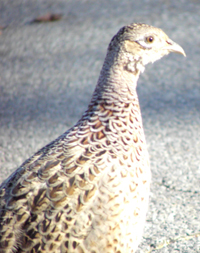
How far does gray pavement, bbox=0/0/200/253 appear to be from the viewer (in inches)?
142

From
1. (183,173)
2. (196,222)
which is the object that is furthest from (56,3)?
(196,222)

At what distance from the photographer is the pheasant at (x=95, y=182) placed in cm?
220

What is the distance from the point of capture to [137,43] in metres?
2.66

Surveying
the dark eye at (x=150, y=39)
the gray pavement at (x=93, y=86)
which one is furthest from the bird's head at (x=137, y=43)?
the gray pavement at (x=93, y=86)

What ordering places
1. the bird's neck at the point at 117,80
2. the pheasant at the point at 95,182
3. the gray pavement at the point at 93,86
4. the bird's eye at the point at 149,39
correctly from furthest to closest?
the gray pavement at the point at 93,86 < the bird's eye at the point at 149,39 < the bird's neck at the point at 117,80 < the pheasant at the point at 95,182

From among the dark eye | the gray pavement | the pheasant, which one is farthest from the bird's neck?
the gray pavement

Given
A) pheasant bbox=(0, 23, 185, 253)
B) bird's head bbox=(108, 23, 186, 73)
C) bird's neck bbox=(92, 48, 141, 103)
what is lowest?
pheasant bbox=(0, 23, 185, 253)

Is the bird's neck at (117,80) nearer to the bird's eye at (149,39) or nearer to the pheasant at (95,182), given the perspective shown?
the pheasant at (95,182)

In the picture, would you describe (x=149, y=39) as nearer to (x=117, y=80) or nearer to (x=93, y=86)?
(x=117, y=80)

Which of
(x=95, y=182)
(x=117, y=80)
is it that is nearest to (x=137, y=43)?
(x=117, y=80)

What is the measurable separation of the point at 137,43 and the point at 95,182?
0.97m

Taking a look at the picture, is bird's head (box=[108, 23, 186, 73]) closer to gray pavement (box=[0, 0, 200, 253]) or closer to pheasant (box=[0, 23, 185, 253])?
pheasant (box=[0, 23, 185, 253])

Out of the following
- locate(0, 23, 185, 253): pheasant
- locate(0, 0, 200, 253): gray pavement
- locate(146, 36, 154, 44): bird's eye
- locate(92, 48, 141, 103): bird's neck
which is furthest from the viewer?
locate(0, 0, 200, 253): gray pavement

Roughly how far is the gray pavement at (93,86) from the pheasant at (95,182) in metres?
0.89
